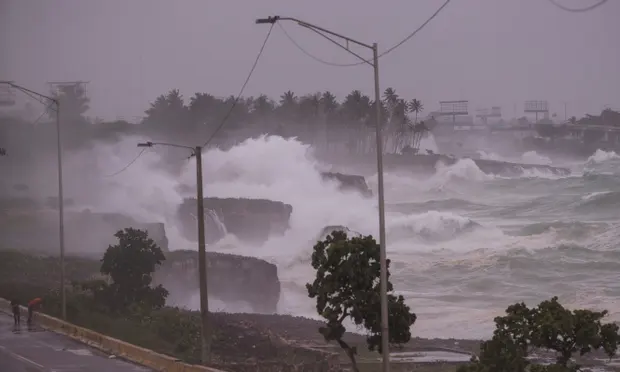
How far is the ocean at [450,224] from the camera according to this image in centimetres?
4684

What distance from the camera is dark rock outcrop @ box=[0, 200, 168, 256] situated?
63.5 metres

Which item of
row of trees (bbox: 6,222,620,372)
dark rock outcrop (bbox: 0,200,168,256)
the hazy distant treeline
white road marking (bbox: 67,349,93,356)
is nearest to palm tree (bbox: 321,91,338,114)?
the hazy distant treeline

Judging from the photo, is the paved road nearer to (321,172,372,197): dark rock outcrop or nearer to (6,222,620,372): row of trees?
(6,222,620,372): row of trees

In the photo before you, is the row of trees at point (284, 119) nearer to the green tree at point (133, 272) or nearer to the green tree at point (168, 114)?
the green tree at point (168, 114)

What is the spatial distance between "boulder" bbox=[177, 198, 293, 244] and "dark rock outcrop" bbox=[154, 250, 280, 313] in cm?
1173

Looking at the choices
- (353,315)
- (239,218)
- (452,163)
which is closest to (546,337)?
(353,315)

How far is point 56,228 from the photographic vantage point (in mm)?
66000

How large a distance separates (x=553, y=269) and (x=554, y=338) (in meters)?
31.9

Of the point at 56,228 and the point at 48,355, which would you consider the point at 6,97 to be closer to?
the point at 56,228

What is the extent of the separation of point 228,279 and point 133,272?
13465 mm

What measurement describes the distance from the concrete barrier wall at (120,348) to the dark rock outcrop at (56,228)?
26248mm

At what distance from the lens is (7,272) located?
53156 millimetres

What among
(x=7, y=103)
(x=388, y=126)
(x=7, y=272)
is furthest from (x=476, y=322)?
(x=7, y=103)

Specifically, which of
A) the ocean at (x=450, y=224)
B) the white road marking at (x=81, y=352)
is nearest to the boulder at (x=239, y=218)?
the ocean at (x=450, y=224)
